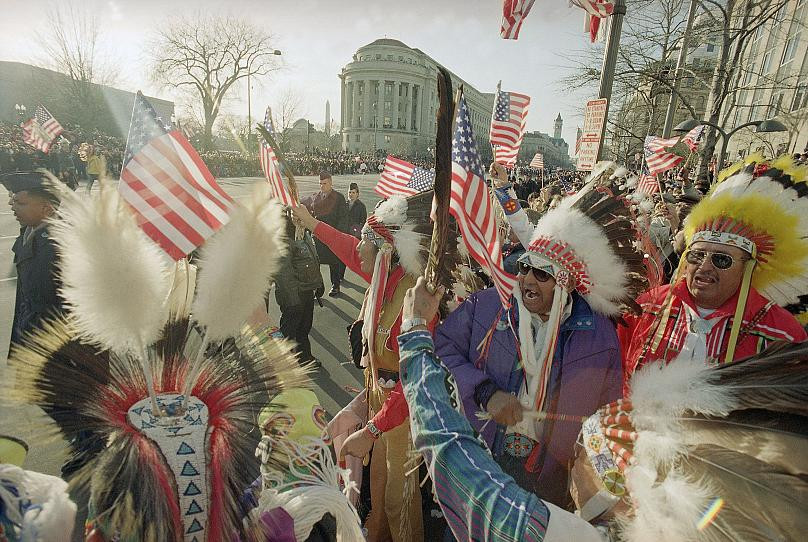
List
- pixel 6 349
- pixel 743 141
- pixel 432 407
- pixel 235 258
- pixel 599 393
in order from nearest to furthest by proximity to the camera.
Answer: pixel 235 258
pixel 432 407
pixel 599 393
pixel 6 349
pixel 743 141

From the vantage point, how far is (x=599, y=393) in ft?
6.06

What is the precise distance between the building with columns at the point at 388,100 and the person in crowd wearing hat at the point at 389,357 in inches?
3284

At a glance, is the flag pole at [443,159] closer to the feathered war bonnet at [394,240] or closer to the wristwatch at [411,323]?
the wristwatch at [411,323]

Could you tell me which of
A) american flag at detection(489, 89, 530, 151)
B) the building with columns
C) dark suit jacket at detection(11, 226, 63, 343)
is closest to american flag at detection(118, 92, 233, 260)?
dark suit jacket at detection(11, 226, 63, 343)

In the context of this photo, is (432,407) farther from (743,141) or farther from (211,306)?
(743,141)

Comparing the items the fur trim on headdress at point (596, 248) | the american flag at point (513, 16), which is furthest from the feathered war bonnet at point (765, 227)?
the american flag at point (513, 16)

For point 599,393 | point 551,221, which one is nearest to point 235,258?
point 551,221

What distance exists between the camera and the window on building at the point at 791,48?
22312 mm

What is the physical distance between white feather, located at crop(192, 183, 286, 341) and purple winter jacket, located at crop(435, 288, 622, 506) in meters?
1.14

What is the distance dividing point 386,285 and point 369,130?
90.5m

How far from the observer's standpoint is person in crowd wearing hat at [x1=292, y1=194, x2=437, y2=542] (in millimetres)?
2402

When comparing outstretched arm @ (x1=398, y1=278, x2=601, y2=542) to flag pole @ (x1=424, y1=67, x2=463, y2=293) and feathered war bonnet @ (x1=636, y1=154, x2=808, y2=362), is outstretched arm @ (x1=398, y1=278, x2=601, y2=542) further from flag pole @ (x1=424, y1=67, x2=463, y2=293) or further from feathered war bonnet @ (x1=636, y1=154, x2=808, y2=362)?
feathered war bonnet @ (x1=636, y1=154, x2=808, y2=362)

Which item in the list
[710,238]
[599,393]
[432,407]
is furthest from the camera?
[710,238]

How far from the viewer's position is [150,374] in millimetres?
1016
